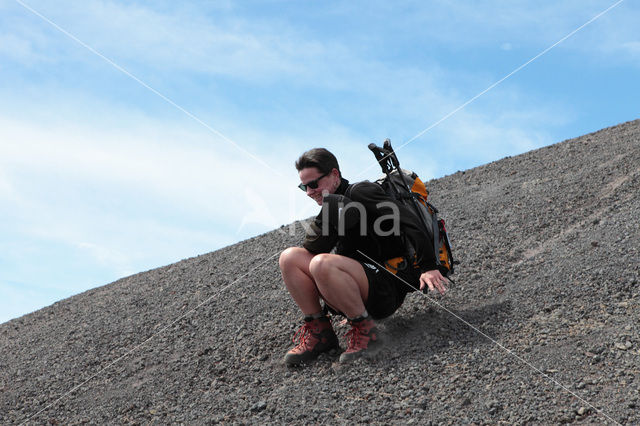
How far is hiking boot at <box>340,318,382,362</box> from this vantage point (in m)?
4.93

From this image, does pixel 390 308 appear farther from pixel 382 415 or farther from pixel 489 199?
pixel 489 199

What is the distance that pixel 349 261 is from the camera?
474cm

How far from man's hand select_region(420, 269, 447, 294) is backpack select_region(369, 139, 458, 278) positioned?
21 cm

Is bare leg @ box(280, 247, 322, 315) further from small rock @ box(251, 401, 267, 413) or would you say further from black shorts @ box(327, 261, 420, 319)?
small rock @ box(251, 401, 267, 413)

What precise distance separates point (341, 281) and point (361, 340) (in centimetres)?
63

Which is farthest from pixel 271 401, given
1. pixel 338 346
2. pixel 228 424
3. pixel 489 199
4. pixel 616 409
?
pixel 489 199

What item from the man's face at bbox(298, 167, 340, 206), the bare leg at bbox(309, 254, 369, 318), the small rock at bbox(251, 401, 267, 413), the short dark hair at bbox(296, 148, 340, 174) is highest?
the short dark hair at bbox(296, 148, 340, 174)

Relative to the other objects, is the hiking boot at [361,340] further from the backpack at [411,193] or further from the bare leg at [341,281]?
the backpack at [411,193]

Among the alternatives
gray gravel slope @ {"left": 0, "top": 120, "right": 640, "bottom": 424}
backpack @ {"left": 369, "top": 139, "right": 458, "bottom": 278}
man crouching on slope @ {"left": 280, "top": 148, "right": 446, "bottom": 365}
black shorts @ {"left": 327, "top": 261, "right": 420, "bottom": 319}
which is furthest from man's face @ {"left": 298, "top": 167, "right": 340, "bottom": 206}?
gray gravel slope @ {"left": 0, "top": 120, "right": 640, "bottom": 424}

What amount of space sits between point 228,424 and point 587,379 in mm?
2657

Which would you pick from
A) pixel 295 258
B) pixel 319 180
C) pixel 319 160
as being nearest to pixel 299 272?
pixel 295 258

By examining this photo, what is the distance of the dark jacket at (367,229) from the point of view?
15.3 feet

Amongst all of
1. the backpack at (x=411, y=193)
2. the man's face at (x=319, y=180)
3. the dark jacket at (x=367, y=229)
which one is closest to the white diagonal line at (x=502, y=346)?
the dark jacket at (x=367, y=229)

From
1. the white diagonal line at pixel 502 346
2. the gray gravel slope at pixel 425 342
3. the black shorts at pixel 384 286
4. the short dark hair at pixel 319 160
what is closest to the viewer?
the white diagonal line at pixel 502 346
